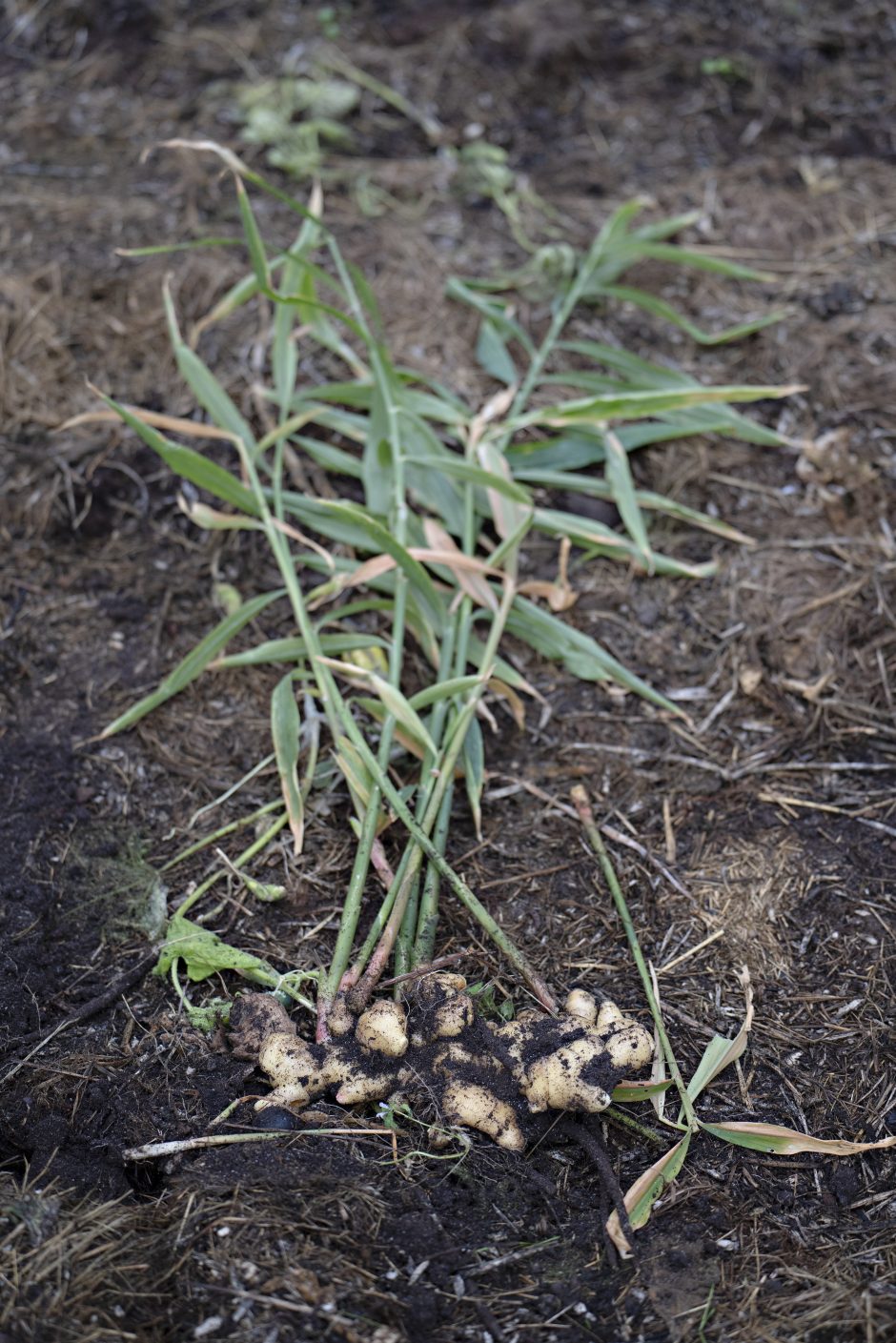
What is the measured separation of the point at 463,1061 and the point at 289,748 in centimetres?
64

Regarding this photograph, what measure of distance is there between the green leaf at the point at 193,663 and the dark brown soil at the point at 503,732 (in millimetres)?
49

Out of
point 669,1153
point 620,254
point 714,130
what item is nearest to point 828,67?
point 714,130

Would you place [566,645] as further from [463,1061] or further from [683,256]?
[683,256]

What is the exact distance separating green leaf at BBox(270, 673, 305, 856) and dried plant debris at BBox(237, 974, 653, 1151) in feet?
1.22

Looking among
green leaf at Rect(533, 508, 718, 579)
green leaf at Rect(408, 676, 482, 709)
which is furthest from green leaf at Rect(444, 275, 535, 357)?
green leaf at Rect(408, 676, 482, 709)

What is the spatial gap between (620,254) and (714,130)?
985mm

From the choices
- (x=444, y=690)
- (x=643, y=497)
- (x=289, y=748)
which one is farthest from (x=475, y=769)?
(x=643, y=497)

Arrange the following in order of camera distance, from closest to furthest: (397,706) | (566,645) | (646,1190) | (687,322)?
(646,1190) → (397,706) → (566,645) → (687,322)

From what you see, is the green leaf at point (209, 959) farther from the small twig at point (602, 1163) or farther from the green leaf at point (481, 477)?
the green leaf at point (481, 477)

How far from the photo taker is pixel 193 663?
2.04 metres

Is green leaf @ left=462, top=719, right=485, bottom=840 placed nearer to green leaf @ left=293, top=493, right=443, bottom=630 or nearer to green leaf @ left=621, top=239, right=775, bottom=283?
green leaf @ left=293, top=493, right=443, bottom=630

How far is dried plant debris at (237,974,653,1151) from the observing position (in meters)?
1.46

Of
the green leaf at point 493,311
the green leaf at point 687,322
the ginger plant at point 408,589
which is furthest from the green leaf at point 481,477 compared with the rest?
the green leaf at point 687,322

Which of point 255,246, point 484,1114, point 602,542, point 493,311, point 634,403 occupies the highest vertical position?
point 255,246
